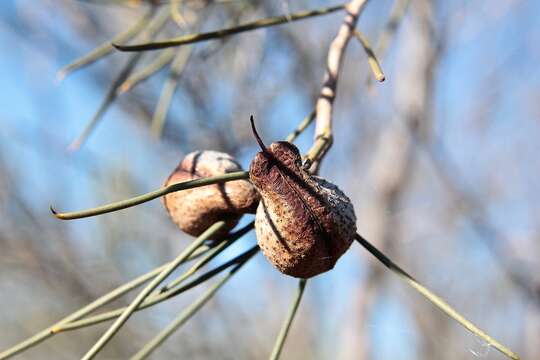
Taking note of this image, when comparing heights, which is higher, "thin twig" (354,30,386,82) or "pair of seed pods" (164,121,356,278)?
"thin twig" (354,30,386,82)

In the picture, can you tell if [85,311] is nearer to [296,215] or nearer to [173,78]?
[296,215]

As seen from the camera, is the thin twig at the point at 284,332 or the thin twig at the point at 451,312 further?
the thin twig at the point at 284,332

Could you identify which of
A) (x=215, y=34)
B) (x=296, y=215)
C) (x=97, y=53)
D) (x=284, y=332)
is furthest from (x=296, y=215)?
(x=97, y=53)

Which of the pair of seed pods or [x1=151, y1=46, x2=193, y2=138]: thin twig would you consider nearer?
the pair of seed pods

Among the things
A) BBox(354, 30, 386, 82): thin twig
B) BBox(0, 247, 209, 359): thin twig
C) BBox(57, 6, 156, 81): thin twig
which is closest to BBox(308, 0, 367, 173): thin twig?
BBox(354, 30, 386, 82): thin twig

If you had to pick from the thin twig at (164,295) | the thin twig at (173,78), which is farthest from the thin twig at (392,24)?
the thin twig at (164,295)

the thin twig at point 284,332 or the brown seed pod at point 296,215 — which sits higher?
the brown seed pod at point 296,215

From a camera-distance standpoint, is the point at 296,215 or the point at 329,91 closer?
the point at 296,215

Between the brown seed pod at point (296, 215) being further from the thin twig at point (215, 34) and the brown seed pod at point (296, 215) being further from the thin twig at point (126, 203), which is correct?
the thin twig at point (215, 34)

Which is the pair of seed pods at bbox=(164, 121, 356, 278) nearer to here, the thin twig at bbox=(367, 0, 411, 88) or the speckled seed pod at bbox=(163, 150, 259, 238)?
the speckled seed pod at bbox=(163, 150, 259, 238)
